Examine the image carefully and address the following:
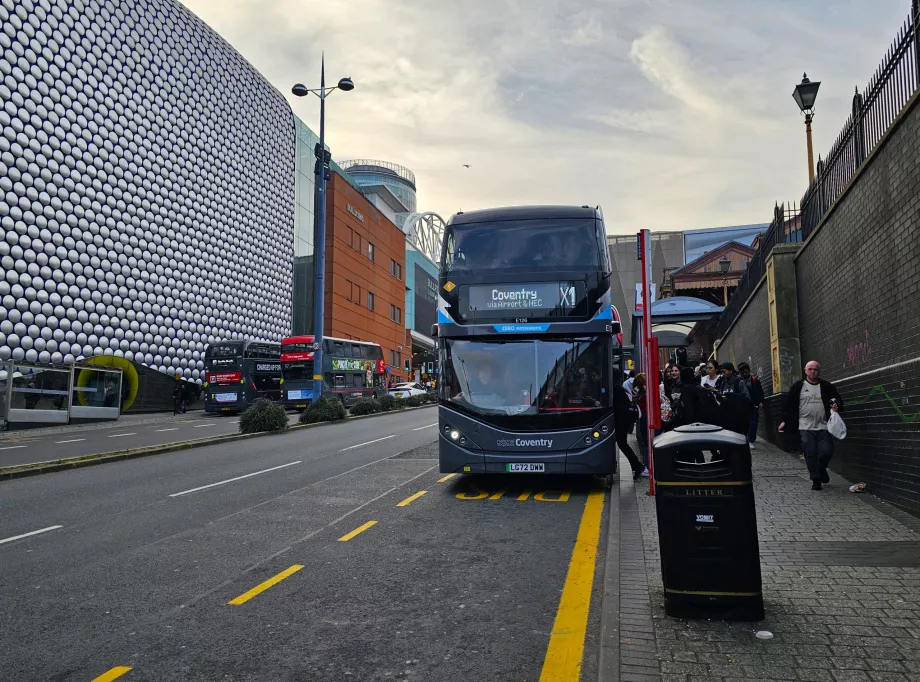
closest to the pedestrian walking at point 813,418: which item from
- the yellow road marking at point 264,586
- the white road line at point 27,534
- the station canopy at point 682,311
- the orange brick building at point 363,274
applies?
the yellow road marking at point 264,586

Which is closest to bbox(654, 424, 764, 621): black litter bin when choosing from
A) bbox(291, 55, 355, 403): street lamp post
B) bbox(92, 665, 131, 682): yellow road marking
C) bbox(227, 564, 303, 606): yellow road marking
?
bbox(227, 564, 303, 606): yellow road marking

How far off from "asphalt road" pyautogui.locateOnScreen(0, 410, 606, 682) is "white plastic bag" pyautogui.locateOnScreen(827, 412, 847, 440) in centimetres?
294

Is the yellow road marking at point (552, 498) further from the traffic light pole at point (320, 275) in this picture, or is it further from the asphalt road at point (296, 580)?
the traffic light pole at point (320, 275)

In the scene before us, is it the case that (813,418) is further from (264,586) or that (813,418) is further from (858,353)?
(264,586)

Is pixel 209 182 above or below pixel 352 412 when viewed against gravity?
above

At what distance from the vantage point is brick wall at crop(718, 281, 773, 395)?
1561cm

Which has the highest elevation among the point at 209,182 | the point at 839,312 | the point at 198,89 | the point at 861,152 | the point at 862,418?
the point at 198,89

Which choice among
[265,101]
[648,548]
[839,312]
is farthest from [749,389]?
[265,101]

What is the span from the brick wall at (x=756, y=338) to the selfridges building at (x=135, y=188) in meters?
29.1

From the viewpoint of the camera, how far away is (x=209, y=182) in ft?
153

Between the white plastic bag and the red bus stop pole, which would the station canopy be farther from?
the white plastic bag

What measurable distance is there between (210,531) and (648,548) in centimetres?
457

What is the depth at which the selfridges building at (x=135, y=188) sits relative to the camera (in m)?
31.9

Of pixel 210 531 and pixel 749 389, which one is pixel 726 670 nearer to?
pixel 210 531
